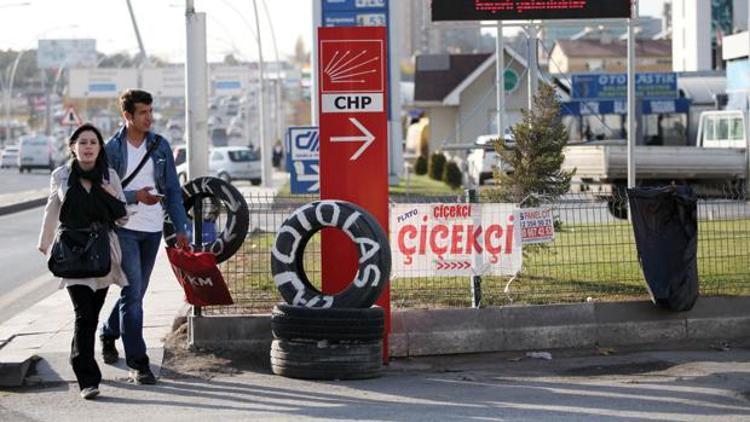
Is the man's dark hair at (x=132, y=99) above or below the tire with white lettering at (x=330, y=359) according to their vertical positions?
above

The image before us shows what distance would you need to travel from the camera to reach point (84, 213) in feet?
26.6

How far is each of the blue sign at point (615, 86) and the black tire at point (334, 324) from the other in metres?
39.6

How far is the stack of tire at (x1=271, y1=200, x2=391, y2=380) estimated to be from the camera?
8594 mm

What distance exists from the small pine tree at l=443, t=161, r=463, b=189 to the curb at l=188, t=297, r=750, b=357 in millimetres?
29240

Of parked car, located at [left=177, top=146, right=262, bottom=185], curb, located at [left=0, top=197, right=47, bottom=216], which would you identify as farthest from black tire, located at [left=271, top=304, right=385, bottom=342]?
parked car, located at [left=177, top=146, right=262, bottom=185]

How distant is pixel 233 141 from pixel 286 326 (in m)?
110

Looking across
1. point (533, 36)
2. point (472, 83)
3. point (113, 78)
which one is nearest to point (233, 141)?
point (113, 78)

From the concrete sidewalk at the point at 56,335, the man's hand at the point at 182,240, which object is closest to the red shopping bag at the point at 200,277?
the man's hand at the point at 182,240

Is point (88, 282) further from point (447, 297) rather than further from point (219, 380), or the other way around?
point (447, 297)

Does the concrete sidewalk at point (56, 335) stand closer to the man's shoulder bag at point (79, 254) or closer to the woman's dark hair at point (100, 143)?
the man's shoulder bag at point (79, 254)

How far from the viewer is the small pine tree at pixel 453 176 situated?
39719mm

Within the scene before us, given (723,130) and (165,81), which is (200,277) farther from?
(165,81)

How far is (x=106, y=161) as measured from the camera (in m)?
8.38

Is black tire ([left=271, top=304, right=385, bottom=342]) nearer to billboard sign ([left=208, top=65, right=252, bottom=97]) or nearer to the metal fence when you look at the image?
the metal fence
